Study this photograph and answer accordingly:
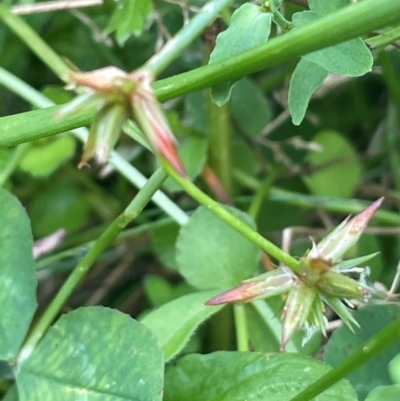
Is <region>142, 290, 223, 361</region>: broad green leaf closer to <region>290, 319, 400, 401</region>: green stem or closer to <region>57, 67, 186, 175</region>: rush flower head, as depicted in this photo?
<region>290, 319, 400, 401</region>: green stem

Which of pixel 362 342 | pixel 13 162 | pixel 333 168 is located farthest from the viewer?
pixel 333 168

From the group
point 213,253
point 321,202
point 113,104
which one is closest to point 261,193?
point 321,202

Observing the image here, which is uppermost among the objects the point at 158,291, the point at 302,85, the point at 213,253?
the point at 302,85

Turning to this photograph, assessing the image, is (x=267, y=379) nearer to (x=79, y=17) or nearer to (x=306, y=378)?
(x=306, y=378)

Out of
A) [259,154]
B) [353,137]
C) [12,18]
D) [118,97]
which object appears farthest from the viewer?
[353,137]

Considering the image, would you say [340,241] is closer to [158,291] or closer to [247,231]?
[247,231]

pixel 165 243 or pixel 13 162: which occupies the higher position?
pixel 13 162

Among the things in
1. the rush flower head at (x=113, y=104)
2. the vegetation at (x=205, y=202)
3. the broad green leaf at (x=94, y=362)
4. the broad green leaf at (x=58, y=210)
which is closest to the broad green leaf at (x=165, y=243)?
the vegetation at (x=205, y=202)

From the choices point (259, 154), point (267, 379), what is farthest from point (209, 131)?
point (267, 379)
